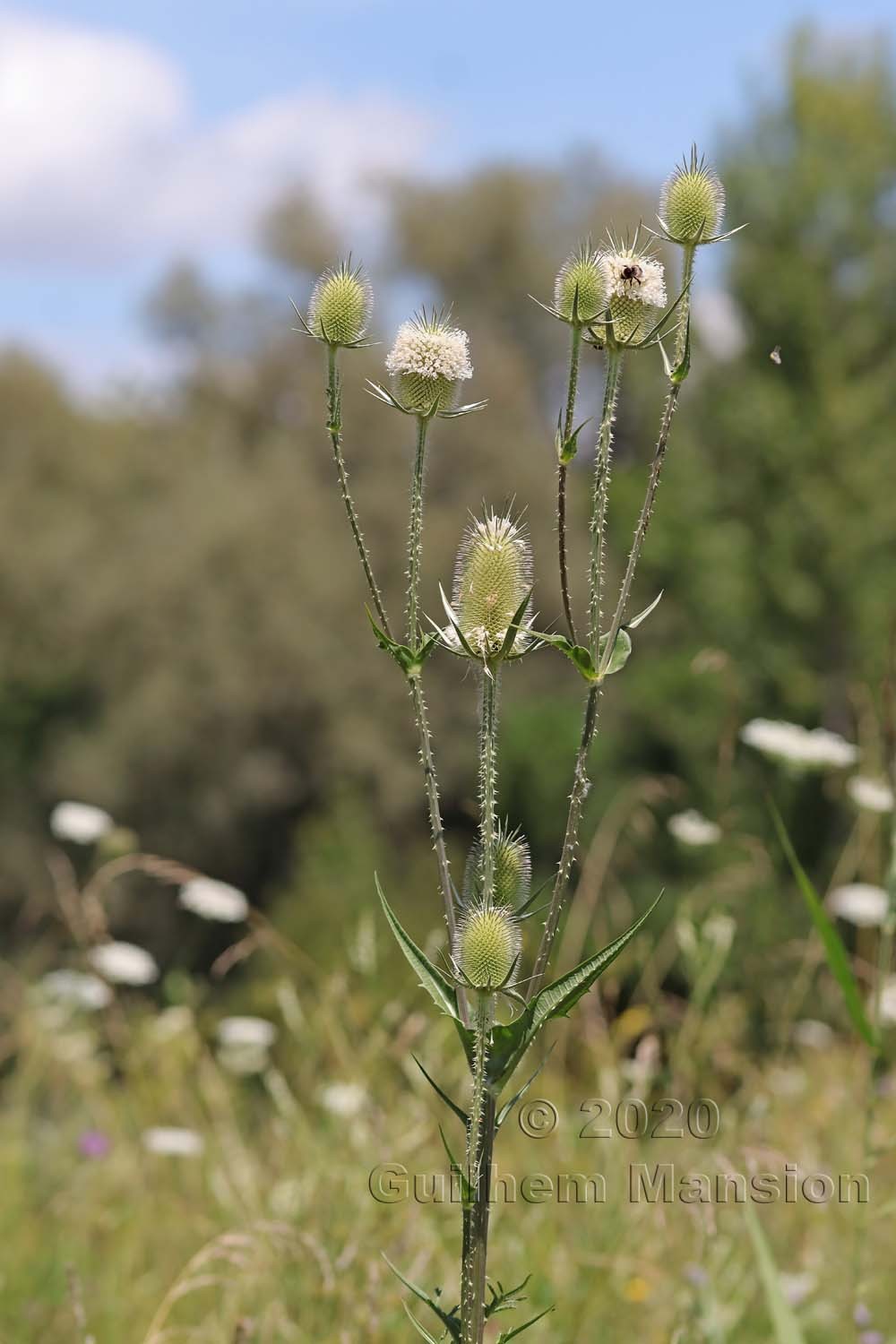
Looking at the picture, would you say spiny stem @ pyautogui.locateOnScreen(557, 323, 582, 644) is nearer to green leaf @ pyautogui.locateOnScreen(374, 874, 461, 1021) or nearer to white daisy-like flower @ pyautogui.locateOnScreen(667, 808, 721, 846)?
green leaf @ pyautogui.locateOnScreen(374, 874, 461, 1021)

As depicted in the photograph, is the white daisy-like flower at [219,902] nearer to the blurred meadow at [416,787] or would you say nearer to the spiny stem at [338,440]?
the blurred meadow at [416,787]

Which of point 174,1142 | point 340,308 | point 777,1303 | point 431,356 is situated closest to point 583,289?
point 431,356

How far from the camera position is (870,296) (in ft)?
66.9

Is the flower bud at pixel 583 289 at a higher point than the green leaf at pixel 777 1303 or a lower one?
higher

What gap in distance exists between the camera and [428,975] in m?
1.64

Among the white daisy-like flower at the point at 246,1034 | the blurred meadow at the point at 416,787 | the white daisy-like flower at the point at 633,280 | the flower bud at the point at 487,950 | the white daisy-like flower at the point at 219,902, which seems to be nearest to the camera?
the flower bud at the point at 487,950

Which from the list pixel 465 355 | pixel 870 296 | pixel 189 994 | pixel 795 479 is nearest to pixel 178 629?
pixel 795 479

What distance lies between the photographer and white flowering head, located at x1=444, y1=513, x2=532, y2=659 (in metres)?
1.62

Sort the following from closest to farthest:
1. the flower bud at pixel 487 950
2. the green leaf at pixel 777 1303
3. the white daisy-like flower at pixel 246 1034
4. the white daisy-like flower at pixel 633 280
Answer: the flower bud at pixel 487 950
the white daisy-like flower at pixel 633 280
the green leaf at pixel 777 1303
the white daisy-like flower at pixel 246 1034

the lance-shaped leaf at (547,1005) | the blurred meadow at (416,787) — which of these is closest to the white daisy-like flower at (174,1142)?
the blurred meadow at (416,787)

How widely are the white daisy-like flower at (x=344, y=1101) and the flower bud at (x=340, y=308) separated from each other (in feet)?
7.19

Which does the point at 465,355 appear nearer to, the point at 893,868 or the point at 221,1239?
the point at 893,868

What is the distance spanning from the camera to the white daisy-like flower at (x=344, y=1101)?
3.56m

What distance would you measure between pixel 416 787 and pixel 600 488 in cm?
2282
